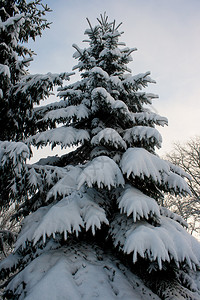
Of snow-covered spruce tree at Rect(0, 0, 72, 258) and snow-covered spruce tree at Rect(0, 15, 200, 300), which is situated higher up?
snow-covered spruce tree at Rect(0, 0, 72, 258)

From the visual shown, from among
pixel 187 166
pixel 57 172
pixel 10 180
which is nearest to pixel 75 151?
pixel 57 172

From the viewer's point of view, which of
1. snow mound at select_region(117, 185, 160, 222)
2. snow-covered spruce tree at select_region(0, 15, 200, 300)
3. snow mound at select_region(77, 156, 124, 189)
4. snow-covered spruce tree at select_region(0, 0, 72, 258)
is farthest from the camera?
snow-covered spruce tree at select_region(0, 0, 72, 258)

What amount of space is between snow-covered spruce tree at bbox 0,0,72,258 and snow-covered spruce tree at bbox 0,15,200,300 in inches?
20.7

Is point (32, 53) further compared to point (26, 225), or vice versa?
point (32, 53)

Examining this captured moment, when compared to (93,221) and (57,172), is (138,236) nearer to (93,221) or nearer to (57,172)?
(93,221)

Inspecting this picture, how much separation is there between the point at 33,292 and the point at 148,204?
6.70 feet

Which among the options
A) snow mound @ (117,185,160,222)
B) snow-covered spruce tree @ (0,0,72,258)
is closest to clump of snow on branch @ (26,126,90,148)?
snow-covered spruce tree @ (0,0,72,258)

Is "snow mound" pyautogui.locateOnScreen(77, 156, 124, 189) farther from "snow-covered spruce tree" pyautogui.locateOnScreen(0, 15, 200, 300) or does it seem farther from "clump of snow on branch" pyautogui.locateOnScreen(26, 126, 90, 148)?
"clump of snow on branch" pyautogui.locateOnScreen(26, 126, 90, 148)

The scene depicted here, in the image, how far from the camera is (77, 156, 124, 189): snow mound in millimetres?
3195

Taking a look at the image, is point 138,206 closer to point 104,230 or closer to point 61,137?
point 104,230

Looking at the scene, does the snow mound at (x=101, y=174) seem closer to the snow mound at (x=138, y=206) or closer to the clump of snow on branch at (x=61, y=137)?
the snow mound at (x=138, y=206)

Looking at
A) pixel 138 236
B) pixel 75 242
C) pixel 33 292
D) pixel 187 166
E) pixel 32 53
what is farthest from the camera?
pixel 187 166

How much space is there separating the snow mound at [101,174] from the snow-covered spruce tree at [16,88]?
1102mm

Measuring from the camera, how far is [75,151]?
558cm
